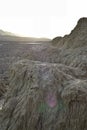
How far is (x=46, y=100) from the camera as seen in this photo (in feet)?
26.7

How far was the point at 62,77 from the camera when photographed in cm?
834

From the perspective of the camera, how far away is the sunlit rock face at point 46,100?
7441mm

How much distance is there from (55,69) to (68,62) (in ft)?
8.67

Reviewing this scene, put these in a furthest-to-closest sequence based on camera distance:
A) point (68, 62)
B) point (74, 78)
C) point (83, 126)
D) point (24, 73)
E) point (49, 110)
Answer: point (68, 62), point (24, 73), point (74, 78), point (49, 110), point (83, 126)

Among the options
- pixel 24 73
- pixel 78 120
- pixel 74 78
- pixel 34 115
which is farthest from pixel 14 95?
pixel 78 120

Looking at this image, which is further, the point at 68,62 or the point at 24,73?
the point at 68,62

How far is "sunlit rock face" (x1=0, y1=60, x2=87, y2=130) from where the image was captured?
7441mm

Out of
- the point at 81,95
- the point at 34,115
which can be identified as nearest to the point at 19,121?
the point at 34,115

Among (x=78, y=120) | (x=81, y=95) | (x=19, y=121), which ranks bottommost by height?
(x=19, y=121)

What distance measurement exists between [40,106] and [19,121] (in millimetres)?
976

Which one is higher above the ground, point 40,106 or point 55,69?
point 55,69

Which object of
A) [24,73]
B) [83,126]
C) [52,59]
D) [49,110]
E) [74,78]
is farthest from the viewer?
[52,59]

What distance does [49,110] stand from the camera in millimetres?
7949

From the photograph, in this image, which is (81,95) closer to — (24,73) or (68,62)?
(24,73)
